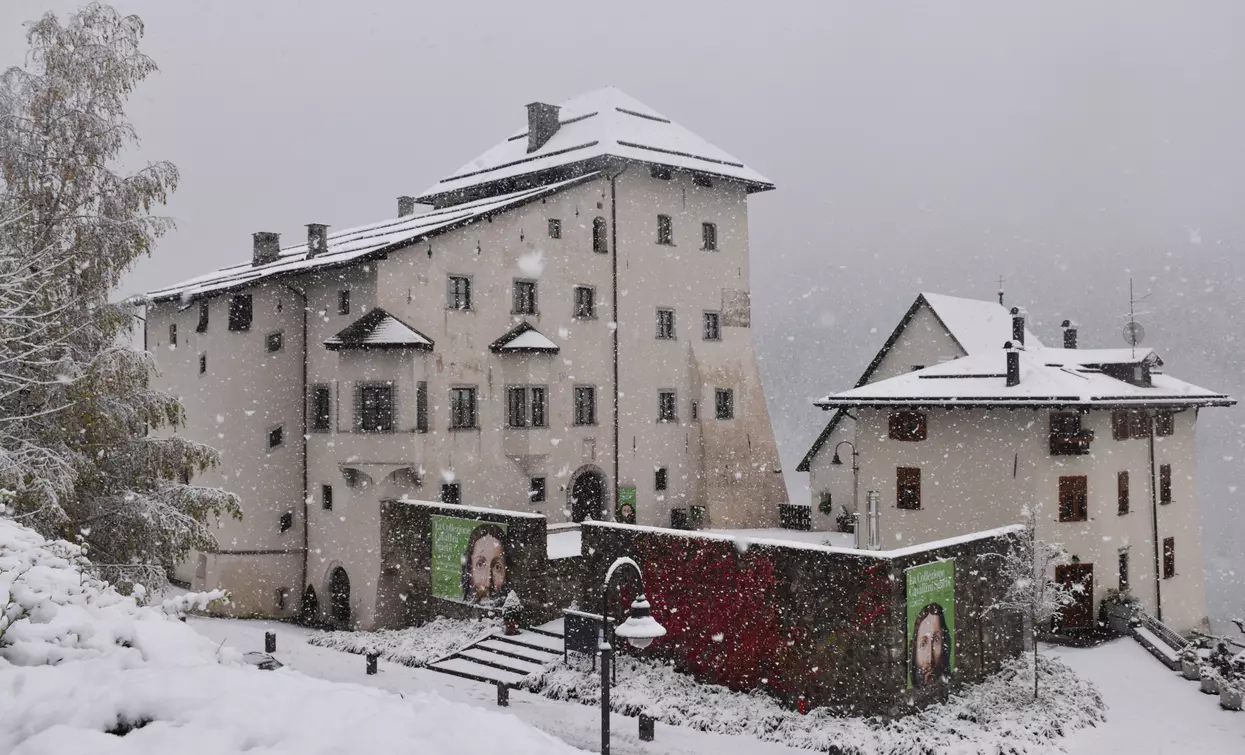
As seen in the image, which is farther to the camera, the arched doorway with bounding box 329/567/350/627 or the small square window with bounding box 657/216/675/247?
the small square window with bounding box 657/216/675/247

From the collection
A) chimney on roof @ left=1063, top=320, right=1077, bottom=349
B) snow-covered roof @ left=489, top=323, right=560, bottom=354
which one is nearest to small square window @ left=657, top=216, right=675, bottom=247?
snow-covered roof @ left=489, top=323, right=560, bottom=354

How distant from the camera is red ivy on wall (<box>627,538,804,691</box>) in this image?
2236cm

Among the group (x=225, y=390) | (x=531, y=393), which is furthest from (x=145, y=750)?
(x=225, y=390)

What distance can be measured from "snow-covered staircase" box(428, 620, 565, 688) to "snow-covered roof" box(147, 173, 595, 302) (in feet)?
42.3

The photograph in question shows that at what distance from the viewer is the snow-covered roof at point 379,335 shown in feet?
102

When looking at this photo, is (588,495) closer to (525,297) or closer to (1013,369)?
(525,297)

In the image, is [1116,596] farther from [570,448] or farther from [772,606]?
[570,448]

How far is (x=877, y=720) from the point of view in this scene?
20.0 metres

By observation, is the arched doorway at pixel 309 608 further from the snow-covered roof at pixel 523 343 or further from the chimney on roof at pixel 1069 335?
the chimney on roof at pixel 1069 335

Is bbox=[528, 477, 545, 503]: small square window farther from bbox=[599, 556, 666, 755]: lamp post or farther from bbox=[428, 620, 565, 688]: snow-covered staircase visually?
bbox=[599, 556, 666, 755]: lamp post

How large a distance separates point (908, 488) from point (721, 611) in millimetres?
11032

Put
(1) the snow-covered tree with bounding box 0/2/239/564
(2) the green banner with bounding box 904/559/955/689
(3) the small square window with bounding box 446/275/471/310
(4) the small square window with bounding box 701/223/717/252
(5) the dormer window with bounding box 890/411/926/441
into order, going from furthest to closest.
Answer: (4) the small square window with bounding box 701/223/717/252
(3) the small square window with bounding box 446/275/471/310
(5) the dormer window with bounding box 890/411/926/441
(2) the green banner with bounding box 904/559/955/689
(1) the snow-covered tree with bounding box 0/2/239/564

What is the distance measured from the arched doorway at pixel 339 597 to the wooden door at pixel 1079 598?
75.2 feet

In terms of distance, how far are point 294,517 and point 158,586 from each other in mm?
14786
